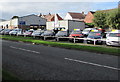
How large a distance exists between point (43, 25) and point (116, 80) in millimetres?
70425

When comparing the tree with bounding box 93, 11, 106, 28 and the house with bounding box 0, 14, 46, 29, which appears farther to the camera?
the house with bounding box 0, 14, 46, 29

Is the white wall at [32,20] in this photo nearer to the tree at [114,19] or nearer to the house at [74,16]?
the house at [74,16]

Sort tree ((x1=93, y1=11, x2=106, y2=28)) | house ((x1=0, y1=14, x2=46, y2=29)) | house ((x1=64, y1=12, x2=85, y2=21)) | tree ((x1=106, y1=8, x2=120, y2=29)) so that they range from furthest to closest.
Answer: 1. house ((x1=64, y1=12, x2=85, y2=21))
2. house ((x1=0, y1=14, x2=46, y2=29))
3. tree ((x1=93, y1=11, x2=106, y2=28))
4. tree ((x1=106, y1=8, x2=120, y2=29))

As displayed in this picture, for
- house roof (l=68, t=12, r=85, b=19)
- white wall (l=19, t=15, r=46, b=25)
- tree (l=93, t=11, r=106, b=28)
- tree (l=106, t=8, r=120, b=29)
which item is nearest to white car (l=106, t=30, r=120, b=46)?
tree (l=106, t=8, r=120, b=29)

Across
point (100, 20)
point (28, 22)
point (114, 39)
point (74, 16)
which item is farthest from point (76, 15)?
point (114, 39)

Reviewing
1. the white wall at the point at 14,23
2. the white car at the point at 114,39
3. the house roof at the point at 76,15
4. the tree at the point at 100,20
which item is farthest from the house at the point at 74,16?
the white car at the point at 114,39

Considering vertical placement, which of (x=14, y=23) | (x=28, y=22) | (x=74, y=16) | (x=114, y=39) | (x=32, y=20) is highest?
(x=74, y=16)

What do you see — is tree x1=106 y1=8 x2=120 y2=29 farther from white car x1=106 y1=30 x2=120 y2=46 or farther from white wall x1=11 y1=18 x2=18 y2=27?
white wall x1=11 y1=18 x2=18 y2=27

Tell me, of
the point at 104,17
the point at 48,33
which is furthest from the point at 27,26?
the point at 48,33

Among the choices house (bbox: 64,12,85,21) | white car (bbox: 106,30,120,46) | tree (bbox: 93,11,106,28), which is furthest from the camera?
house (bbox: 64,12,85,21)

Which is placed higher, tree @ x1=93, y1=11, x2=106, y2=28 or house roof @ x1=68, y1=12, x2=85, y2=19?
house roof @ x1=68, y1=12, x2=85, y2=19

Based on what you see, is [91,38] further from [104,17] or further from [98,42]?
[104,17]

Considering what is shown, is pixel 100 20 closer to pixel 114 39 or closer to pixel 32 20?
pixel 32 20

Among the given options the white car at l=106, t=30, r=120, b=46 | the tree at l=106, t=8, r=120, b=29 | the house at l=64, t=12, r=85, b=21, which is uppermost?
the house at l=64, t=12, r=85, b=21
